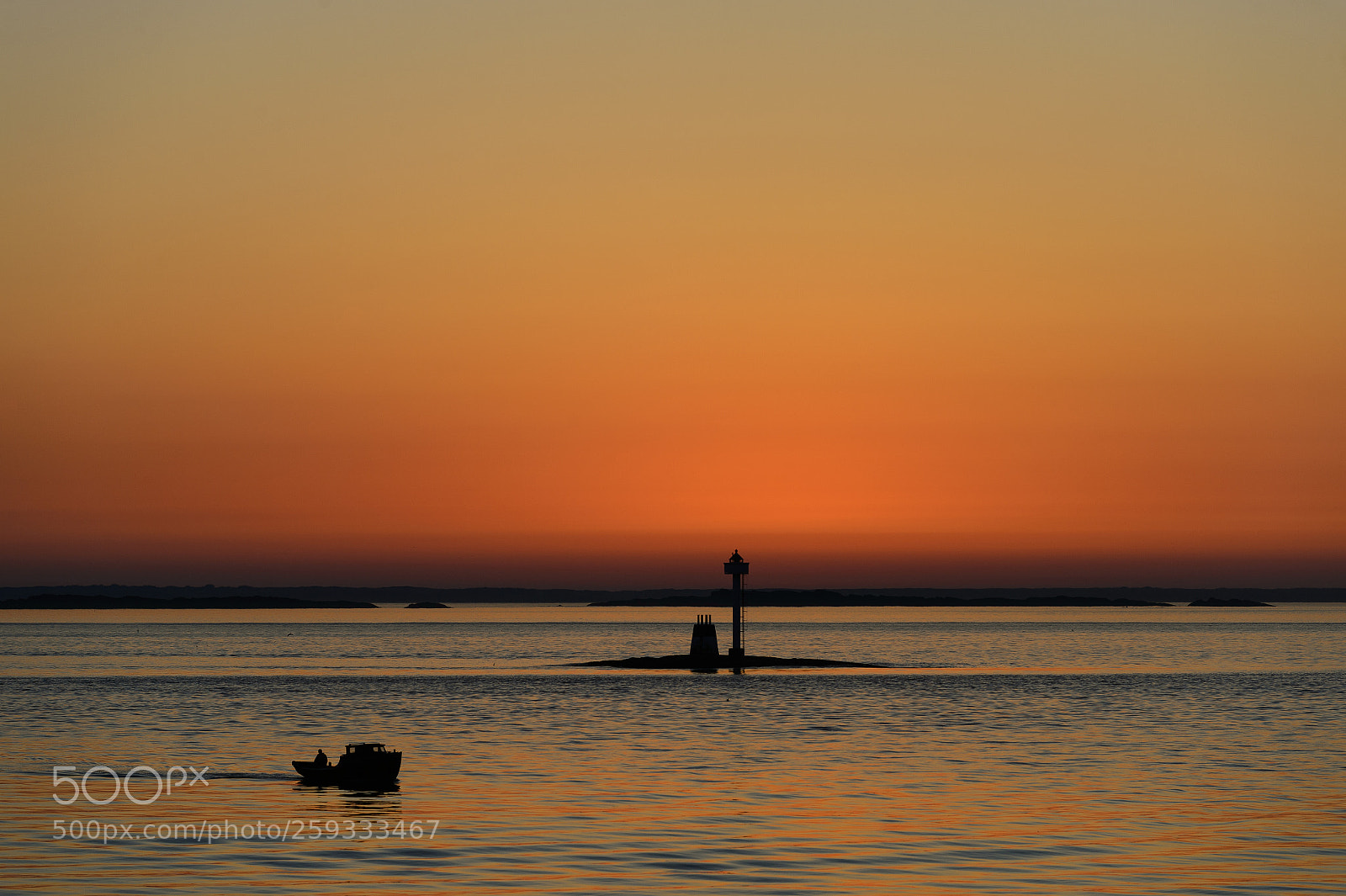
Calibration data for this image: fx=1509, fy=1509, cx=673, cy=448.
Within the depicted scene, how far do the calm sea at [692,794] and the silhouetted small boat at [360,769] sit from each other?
2.47 ft

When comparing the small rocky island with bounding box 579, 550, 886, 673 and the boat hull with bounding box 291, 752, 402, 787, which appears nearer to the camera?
the boat hull with bounding box 291, 752, 402, 787

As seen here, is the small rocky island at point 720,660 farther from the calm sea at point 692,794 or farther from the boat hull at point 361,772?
the boat hull at point 361,772

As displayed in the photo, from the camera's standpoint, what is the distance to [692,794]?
43.0 metres

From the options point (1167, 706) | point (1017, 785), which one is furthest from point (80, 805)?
point (1167, 706)

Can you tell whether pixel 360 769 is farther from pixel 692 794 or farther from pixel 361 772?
pixel 692 794

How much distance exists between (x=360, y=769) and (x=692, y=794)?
32.0 feet

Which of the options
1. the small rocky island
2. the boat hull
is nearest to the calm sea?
the boat hull

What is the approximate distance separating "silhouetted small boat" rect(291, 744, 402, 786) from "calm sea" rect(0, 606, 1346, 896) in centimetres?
75

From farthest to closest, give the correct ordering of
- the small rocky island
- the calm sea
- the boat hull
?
1. the small rocky island
2. the boat hull
3. the calm sea

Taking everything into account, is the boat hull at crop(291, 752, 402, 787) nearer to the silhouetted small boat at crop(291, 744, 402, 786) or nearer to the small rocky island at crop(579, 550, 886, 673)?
the silhouetted small boat at crop(291, 744, 402, 786)

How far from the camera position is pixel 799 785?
44.9 m

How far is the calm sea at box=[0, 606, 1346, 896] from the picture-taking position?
30953 millimetres

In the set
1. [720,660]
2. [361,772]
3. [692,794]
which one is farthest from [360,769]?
[720,660]

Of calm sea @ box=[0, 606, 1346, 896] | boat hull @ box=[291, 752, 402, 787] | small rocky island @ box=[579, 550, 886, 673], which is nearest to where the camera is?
calm sea @ box=[0, 606, 1346, 896]
